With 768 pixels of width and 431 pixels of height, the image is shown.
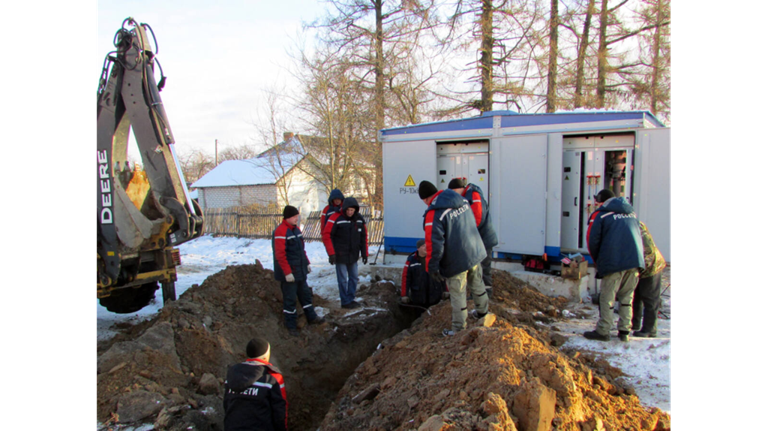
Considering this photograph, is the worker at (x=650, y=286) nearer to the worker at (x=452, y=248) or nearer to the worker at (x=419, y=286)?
the worker at (x=452, y=248)

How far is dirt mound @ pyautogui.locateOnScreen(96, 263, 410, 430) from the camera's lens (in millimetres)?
3814

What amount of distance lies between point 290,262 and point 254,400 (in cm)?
285

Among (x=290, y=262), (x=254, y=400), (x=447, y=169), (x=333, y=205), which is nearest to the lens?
(x=254, y=400)

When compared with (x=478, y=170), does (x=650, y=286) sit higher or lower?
lower

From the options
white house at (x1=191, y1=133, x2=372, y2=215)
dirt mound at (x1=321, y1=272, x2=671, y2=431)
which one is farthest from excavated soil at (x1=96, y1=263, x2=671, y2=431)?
white house at (x1=191, y1=133, x2=372, y2=215)

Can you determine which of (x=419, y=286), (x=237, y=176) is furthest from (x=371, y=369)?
(x=237, y=176)

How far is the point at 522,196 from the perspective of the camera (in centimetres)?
739

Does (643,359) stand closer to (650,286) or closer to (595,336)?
(595,336)

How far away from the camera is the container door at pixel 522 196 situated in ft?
23.6

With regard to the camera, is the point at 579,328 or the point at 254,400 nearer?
the point at 254,400

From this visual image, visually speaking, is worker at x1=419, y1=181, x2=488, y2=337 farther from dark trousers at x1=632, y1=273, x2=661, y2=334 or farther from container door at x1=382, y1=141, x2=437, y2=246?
container door at x1=382, y1=141, x2=437, y2=246

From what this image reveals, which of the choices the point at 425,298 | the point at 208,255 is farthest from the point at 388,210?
the point at 208,255

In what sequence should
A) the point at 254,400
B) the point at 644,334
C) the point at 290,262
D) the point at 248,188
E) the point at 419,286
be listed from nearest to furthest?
the point at 254,400, the point at 644,334, the point at 290,262, the point at 419,286, the point at 248,188
